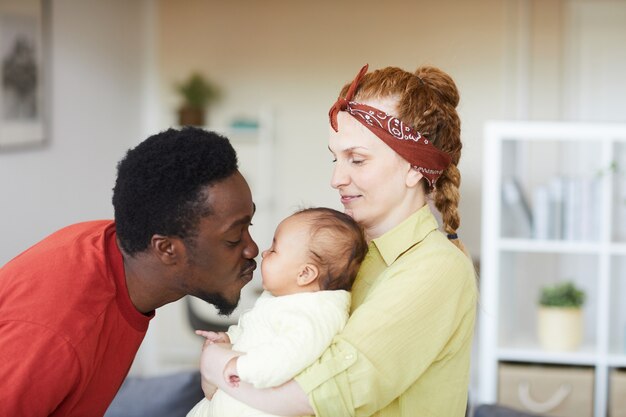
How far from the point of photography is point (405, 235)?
1.65 m

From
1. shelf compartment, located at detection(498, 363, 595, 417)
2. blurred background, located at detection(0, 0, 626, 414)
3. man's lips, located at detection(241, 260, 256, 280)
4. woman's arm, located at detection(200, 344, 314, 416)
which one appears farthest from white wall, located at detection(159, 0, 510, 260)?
woman's arm, located at detection(200, 344, 314, 416)

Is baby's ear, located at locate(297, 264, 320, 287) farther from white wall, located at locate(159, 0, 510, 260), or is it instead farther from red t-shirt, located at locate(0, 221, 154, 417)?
white wall, located at locate(159, 0, 510, 260)

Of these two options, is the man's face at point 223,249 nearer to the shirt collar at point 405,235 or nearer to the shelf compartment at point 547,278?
the shirt collar at point 405,235

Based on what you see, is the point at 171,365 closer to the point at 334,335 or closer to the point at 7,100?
the point at 7,100

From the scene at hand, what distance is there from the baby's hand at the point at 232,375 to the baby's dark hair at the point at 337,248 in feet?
0.70

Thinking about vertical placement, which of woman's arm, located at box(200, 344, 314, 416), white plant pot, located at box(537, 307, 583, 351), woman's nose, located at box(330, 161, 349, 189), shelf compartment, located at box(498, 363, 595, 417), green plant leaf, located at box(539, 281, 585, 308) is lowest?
shelf compartment, located at box(498, 363, 595, 417)

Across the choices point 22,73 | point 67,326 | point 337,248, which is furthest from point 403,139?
point 22,73

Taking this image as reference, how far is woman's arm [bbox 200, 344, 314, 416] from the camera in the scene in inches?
59.9

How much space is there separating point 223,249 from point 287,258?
0.12 meters

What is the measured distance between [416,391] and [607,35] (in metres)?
4.58

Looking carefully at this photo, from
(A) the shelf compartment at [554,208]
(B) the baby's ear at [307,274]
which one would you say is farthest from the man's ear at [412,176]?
(A) the shelf compartment at [554,208]

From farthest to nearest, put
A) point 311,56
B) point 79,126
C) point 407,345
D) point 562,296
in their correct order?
Answer: point 311,56 → point 79,126 → point 562,296 → point 407,345

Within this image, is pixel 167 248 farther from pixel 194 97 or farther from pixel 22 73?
pixel 194 97

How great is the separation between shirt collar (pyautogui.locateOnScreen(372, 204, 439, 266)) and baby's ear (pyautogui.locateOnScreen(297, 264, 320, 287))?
115 mm
